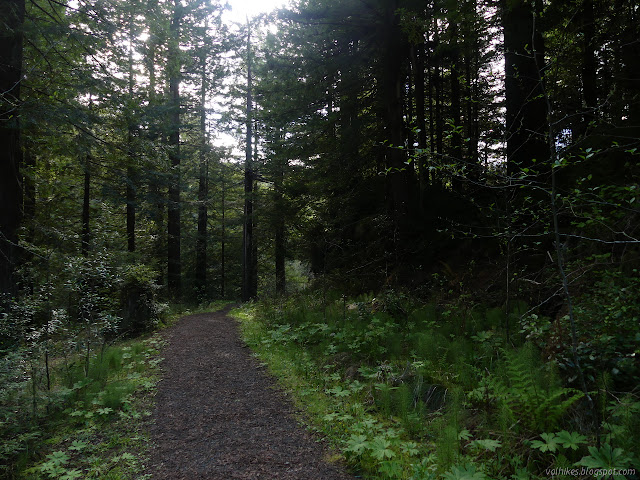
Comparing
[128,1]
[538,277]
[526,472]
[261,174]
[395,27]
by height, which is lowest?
[526,472]

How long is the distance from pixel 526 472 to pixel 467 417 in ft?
3.31

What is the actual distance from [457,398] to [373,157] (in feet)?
30.1

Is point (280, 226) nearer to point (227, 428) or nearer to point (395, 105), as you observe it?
point (395, 105)

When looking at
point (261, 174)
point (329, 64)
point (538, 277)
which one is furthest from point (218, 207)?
point (538, 277)

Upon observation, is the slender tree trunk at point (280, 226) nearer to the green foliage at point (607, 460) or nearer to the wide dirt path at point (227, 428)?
the wide dirt path at point (227, 428)

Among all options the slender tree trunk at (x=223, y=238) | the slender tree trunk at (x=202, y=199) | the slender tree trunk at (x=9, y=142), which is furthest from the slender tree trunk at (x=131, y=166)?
the slender tree trunk at (x=223, y=238)

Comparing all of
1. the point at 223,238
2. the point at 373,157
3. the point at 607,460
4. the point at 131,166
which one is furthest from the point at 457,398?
the point at 223,238

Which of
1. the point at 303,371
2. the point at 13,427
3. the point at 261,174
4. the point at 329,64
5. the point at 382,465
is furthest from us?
the point at 261,174

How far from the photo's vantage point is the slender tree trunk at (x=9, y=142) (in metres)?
6.15

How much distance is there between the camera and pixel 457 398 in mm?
3561

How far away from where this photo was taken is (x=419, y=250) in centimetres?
930

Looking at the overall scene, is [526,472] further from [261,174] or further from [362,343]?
[261,174]

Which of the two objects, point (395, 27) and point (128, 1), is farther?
point (395, 27)

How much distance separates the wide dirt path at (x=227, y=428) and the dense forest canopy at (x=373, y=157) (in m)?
1.90
